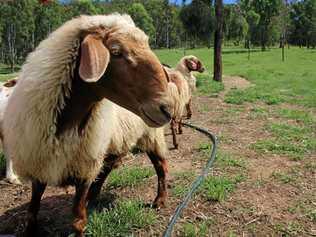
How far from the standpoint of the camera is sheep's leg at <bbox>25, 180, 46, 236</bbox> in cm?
364

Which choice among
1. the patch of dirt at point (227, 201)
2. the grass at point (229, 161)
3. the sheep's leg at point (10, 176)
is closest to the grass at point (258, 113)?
the patch of dirt at point (227, 201)

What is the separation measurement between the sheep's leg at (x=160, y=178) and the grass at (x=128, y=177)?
58cm

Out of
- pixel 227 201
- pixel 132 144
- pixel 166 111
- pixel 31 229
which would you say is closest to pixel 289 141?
pixel 227 201

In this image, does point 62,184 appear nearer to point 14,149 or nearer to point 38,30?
point 14,149

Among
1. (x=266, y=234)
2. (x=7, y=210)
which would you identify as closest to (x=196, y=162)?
(x=266, y=234)

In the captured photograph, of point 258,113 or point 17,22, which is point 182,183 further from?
point 17,22

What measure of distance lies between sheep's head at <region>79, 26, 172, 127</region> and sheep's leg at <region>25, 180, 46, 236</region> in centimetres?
120

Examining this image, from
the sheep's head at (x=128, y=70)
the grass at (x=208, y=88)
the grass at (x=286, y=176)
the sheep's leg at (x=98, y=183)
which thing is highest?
the sheep's head at (x=128, y=70)

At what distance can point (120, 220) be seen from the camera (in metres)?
4.04

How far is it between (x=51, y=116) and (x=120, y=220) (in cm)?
133

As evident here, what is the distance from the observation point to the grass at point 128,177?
5234 millimetres

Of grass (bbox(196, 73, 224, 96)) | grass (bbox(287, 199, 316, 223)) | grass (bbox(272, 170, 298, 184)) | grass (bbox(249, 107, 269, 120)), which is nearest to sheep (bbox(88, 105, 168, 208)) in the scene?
grass (bbox(287, 199, 316, 223))

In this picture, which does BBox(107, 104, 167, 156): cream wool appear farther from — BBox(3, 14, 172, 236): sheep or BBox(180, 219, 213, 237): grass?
BBox(180, 219, 213, 237): grass

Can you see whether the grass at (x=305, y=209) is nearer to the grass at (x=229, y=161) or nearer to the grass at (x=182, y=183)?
the grass at (x=182, y=183)
